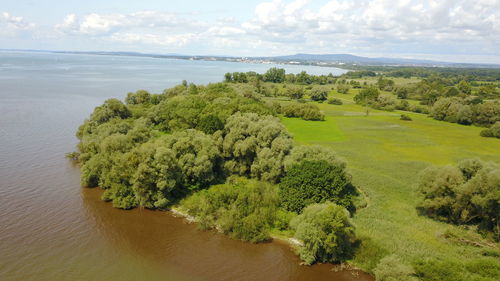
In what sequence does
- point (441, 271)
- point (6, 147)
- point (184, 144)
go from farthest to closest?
1. point (6, 147)
2. point (184, 144)
3. point (441, 271)

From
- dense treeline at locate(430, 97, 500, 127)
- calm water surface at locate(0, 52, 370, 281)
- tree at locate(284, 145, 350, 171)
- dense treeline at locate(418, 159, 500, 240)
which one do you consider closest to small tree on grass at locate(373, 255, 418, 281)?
calm water surface at locate(0, 52, 370, 281)

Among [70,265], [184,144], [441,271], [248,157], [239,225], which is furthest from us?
[248,157]

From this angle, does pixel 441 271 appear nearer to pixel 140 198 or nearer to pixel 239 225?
pixel 239 225

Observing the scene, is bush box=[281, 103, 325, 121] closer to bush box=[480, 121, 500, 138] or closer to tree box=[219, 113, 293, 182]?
bush box=[480, 121, 500, 138]

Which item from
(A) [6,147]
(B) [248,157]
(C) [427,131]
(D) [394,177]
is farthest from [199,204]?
(C) [427,131]

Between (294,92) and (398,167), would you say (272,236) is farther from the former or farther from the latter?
(294,92)

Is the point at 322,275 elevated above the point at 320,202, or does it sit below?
below

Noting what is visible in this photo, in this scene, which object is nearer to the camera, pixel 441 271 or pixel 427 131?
pixel 441 271

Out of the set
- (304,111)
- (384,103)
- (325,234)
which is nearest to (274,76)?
(384,103)
